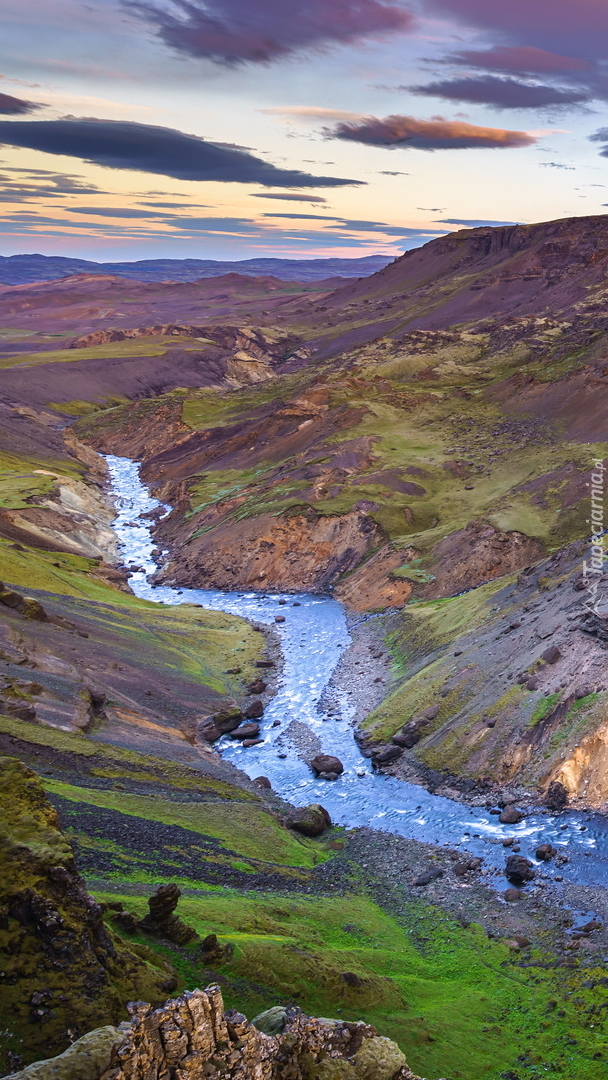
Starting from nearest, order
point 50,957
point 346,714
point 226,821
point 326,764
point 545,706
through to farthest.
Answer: point 50,957, point 226,821, point 545,706, point 326,764, point 346,714

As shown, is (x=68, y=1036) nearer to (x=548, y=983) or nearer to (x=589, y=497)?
(x=548, y=983)

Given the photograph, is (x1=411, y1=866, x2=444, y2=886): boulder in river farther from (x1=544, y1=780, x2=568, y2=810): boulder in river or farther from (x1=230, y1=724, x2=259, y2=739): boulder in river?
(x1=230, y1=724, x2=259, y2=739): boulder in river

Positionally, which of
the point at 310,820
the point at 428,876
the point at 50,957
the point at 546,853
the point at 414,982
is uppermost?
the point at 50,957

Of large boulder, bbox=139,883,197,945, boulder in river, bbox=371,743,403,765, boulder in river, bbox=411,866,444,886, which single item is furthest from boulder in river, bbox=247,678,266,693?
large boulder, bbox=139,883,197,945

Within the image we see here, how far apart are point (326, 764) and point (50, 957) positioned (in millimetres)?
31685

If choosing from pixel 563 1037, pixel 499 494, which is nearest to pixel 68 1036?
pixel 563 1037

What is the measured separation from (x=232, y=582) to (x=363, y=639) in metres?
22.0

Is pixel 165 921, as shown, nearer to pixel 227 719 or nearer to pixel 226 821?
pixel 226 821

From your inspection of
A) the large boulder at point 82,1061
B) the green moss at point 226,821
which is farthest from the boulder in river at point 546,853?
the large boulder at point 82,1061

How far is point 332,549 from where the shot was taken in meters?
83.8

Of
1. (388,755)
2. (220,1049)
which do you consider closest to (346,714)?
(388,755)

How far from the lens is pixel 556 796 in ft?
125

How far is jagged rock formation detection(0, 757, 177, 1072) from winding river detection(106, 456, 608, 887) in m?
21.4

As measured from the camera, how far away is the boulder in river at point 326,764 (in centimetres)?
4700
